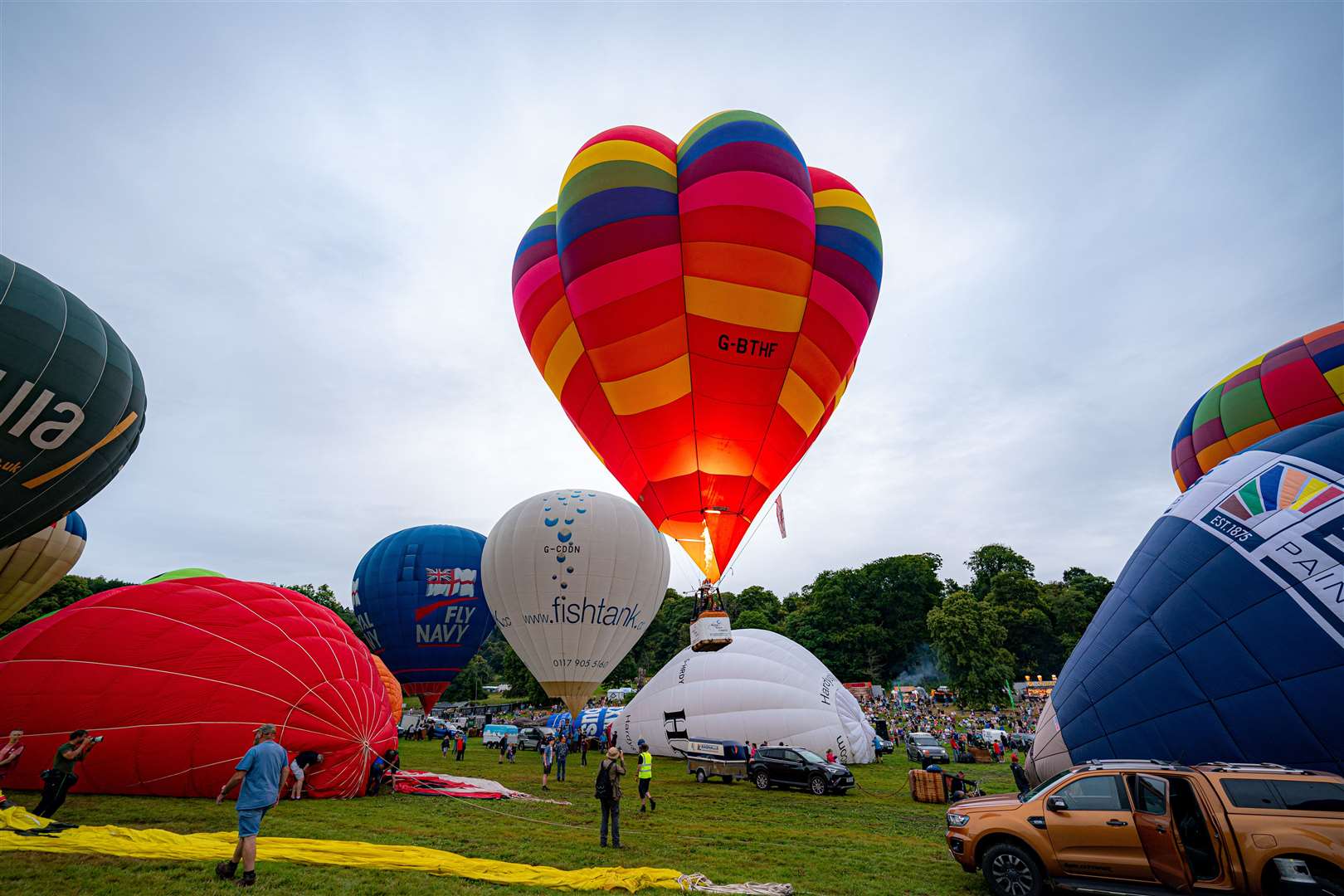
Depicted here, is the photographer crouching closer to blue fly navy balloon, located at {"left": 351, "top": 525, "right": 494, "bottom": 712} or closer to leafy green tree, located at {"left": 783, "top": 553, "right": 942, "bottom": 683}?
blue fly navy balloon, located at {"left": 351, "top": 525, "right": 494, "bottom": 712}

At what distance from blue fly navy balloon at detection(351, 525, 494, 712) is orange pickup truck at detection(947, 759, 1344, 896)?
80.9 feet

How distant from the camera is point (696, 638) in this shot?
10.6 metres

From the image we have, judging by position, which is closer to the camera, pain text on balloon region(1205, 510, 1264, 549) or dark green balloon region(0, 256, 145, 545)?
pain text on balloon region(1205, 510, 1264, 549)

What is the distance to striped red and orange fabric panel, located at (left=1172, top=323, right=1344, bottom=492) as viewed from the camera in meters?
16.0

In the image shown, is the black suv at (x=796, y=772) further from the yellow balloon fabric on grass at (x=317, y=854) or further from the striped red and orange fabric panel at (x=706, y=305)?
the yellow balloon fabric on grass at (x=317, y=854)

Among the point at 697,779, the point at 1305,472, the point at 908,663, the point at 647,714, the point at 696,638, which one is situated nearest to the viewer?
the point at 1305,472

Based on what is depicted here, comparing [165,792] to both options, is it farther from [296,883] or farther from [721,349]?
[721,349]

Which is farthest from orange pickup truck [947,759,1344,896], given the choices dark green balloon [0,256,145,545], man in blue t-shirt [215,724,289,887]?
dark green balloon [0,256,145,545]

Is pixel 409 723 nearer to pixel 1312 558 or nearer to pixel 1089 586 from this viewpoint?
pixel 1312 558

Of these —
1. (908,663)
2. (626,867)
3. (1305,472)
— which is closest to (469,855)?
(626,867)

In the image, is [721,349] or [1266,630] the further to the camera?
[721,349]

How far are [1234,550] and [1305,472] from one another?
50.0 inches

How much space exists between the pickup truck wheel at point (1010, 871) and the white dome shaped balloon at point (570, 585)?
591 inches

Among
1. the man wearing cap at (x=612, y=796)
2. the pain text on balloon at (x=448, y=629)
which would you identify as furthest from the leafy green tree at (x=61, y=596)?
the man wearing cap at (x=612, y=796)
